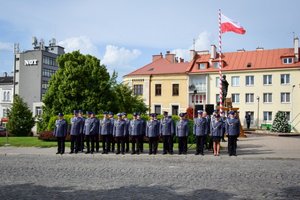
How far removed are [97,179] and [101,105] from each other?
1034 inches

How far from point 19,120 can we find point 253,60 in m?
38.8

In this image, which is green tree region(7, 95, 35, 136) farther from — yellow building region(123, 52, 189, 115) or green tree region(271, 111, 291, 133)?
green tree region(271, 111, 291, 133)

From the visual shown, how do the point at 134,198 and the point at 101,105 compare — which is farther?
the point at 101,105

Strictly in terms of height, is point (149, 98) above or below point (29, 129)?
above

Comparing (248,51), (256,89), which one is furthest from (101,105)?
(248,51)

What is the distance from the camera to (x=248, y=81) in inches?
2443

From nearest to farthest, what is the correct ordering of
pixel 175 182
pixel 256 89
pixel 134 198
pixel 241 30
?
pixel 134 198, pixel 175 182, pixel 241 30, pixel 256 89

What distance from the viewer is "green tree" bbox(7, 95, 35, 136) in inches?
1651

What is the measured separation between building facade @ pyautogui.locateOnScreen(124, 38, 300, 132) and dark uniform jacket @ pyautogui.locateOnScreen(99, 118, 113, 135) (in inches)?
1533

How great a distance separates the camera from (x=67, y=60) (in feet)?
124

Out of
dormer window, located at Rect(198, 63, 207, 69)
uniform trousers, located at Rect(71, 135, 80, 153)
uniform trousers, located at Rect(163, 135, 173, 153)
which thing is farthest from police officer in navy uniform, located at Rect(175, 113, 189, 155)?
dormer window, located at Rect(198, 63, 207, 69)

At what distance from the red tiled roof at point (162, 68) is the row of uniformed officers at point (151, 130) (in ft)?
157

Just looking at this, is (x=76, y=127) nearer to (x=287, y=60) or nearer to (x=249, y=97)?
(x=249, y=97)

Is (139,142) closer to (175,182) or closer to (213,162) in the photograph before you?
(213,162)
